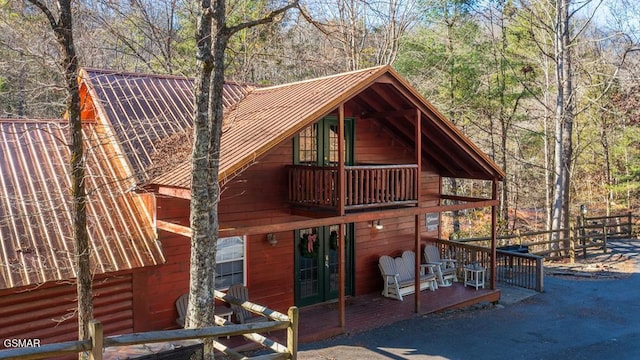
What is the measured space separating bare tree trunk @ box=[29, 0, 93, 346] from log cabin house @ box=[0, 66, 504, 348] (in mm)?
1681

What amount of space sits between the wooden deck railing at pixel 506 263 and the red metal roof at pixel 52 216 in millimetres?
7842

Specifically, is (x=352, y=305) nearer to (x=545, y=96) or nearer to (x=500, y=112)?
(x=500, y=112)

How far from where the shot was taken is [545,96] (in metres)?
22.7

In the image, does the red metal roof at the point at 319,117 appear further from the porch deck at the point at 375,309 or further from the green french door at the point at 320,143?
the porch deck at the point at 375,309

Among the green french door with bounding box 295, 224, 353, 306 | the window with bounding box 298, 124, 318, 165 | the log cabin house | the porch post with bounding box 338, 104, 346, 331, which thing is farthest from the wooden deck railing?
the porch post with bounding box 338, 104, 346, 331

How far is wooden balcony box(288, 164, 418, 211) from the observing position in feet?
30.2

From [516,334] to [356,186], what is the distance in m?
4.27

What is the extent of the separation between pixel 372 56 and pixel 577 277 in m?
13.0

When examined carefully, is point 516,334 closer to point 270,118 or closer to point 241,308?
point 241,308

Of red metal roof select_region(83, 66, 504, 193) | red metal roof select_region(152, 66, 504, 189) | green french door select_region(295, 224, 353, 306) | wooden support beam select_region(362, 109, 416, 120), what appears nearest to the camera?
red metal roof select_region(152, 66, 504, 189)

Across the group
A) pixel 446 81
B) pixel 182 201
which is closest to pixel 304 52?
pixel 446 81

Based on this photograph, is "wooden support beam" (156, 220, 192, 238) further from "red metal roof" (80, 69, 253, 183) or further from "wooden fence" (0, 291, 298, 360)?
"wooden fence" (0, 291, 298, 360)

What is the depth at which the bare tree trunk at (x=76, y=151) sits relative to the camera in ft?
18.3

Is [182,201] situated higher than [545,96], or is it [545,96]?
[545,96]
